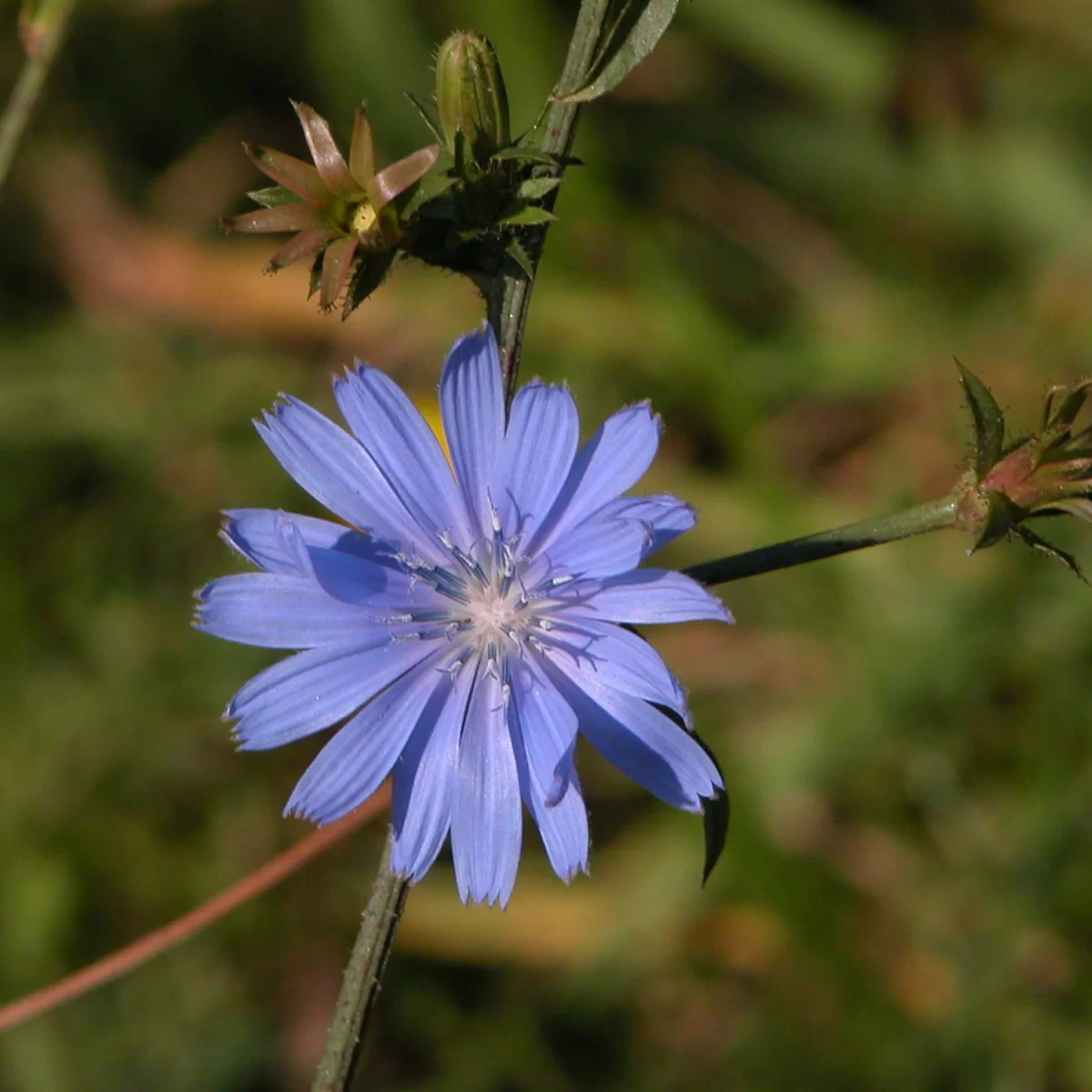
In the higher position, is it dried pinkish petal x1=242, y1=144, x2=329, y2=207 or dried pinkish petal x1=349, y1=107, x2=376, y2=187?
dried pinkish petal x1=349, y1=107, x2=376, y2=187

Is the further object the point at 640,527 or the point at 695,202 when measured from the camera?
the point at 695,202

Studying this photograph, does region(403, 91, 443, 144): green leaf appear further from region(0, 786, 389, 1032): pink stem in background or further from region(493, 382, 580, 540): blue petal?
region(0, 786, 389, 1032): pink stem in background

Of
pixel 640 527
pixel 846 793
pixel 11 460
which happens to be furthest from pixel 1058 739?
pixel 11 460

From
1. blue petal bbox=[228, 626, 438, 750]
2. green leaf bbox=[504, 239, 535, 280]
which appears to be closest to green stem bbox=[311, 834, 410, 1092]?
blue petal bbox=[228, 626, 438, 750]

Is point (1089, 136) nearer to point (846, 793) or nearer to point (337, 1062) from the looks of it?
point (846, 793)

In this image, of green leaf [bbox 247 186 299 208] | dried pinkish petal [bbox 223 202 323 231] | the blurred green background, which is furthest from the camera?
the blurred green background

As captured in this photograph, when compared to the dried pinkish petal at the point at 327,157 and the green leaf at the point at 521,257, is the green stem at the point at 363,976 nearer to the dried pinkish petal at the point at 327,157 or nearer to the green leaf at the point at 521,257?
the green leaf at the point at 521,257

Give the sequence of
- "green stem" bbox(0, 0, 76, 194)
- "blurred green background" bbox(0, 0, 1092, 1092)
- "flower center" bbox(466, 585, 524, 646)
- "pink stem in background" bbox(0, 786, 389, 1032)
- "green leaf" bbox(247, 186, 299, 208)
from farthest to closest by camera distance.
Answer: "blurred green background" bbox(0, 0, 1092, 1092), "green stem" bbox(0, 0, 76, 194), "pink stem in background" bbox(0, 786, 389, 1032), "flower center" bbox(466, 585, 524, 646), "green leaf" bbox(247, 186, 299, 208)
